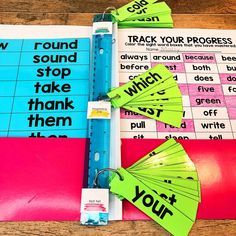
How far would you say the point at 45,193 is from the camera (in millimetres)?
615

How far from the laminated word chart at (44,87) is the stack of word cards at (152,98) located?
0.29 feet

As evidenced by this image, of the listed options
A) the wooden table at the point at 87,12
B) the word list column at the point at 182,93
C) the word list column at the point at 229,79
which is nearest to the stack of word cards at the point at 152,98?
the word list column at the point at 182,93

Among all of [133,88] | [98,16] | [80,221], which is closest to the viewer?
[80,221]

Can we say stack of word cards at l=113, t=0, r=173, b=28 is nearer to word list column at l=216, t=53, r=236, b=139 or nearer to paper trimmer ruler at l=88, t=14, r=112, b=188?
paper trimmer ruler at l=88, t=14, r=112, b=188

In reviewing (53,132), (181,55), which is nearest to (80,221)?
(53,132)

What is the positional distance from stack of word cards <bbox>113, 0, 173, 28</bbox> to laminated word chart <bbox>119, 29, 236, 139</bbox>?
0.02 meters

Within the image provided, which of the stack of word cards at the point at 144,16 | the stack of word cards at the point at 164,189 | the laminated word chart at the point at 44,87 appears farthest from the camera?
the stack of word cards at the point at 144,16

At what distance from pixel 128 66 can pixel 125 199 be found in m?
0.33

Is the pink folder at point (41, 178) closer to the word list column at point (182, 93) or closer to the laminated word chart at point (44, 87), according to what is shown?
the laminated word chart at point (44, 87)

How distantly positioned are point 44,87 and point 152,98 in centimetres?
25

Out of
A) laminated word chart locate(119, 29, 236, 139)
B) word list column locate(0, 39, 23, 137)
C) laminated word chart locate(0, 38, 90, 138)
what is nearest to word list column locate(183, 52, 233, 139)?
laminated word chart locate(119, 29, 236, 139)

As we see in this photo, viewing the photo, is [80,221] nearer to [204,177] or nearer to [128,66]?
[204,177]

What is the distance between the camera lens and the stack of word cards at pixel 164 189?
594mm

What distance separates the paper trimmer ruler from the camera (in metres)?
0.65
